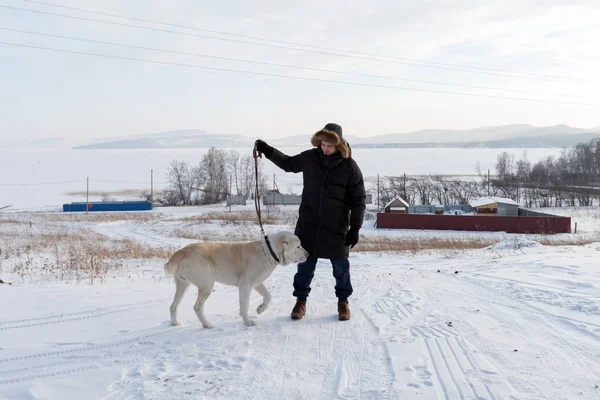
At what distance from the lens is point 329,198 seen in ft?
20.4

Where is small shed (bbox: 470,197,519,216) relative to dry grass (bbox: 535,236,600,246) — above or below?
above

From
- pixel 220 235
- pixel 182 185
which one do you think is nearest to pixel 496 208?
pixel 220 235

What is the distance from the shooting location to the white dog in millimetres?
5934

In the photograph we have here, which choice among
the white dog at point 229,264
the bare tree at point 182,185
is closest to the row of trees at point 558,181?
the bare tree at point 182,185

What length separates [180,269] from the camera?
5.95 metres

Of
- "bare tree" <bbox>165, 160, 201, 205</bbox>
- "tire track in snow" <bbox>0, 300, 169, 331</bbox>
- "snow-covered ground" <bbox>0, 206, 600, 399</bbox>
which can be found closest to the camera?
"snow-covered ground" <bbox>0, 206, 600, 399</bbox>

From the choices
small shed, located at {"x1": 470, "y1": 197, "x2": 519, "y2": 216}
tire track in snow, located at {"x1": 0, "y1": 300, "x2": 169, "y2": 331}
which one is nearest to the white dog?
tire track in snow, located at {"x1": 0, "y1": 300, "x2": 169, "y2": 331}

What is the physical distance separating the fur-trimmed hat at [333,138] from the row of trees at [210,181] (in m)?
64.9

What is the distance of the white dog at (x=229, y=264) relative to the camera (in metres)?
5.93

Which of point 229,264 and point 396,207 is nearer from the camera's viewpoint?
point 229,264

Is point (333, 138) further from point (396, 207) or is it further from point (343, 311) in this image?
point (396, 207)

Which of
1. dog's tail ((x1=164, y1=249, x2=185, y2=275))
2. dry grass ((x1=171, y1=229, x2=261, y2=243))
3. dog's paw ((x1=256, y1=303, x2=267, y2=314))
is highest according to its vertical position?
dog's tail ((x1=164, y1=249, x2=185, y2=275))

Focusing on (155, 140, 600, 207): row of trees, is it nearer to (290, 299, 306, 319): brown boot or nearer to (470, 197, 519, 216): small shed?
(470, 197, 519, 216): small shed

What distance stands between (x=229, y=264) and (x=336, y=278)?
145 centimetres
